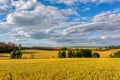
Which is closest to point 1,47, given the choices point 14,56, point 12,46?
point 12,46

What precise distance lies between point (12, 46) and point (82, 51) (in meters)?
63.4

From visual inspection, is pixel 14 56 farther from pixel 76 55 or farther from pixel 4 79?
pixel 4 79

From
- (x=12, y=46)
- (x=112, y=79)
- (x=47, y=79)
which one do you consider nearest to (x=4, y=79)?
(x=47, y=79)

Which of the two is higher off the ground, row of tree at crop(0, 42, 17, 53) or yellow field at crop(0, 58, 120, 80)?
row of tree at crop(0, 42, 17, 53)

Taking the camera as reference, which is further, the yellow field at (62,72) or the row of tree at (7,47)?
the row of tree at (7,47)

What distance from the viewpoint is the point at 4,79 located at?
20.2m

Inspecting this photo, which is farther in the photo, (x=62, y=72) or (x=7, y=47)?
(x=7, y=47)

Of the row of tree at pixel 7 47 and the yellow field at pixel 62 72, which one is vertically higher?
the row of tree at pixel 7 47

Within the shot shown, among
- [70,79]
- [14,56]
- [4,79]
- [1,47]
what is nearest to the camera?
[70,79]

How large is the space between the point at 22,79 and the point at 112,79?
739cm

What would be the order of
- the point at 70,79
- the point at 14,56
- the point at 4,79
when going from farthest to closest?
the point at 14,56, the point at 4,79, the point at 70,79

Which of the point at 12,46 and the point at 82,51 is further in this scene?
the point at 12,46

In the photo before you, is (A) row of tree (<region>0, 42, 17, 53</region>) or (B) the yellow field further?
(A) row of tree (<region>0, 42, 17, 53</region>)

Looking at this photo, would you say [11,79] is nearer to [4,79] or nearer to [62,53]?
[4,79]
